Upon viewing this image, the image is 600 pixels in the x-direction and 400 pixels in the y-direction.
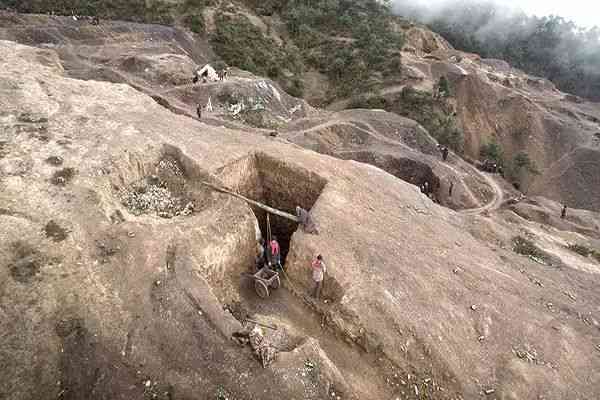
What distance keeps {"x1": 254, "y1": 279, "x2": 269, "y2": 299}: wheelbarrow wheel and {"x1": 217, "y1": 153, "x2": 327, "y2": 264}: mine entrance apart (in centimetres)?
373

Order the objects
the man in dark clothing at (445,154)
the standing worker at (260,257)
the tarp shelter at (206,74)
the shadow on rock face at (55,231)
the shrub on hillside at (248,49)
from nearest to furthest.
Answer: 1. the shadow on rock face at (55,231)
2. the standing worker at (260,257)
3. the tarp shelter at (206,74)
4. the man in dark clothing at (445,154)
5. the shrub on hillside at (248,49)

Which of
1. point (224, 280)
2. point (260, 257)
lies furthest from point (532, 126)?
point (224, 280)

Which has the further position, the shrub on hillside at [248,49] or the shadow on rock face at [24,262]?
the shrub on hillside at [248,49]

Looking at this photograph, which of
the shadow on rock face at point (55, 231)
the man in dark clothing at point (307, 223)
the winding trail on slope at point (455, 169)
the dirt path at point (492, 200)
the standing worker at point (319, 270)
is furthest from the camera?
the winding trail on slope at point (455, 169)

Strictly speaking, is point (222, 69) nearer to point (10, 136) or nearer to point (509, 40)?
point (10, 136)

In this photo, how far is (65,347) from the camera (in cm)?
1004

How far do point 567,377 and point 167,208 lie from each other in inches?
607

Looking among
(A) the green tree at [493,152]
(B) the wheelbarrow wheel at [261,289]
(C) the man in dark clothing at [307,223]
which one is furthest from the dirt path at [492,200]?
(B) the wheelbarrow wheel at [261,289]

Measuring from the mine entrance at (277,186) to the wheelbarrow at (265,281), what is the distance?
11.1 feet

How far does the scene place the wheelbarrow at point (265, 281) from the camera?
14.0 meters

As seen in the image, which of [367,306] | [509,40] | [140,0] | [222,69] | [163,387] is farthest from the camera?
[509,40]

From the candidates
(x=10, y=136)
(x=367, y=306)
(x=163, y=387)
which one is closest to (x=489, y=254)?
(x=367, y=306)

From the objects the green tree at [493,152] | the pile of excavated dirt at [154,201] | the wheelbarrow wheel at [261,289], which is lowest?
the green tree at [493,152]

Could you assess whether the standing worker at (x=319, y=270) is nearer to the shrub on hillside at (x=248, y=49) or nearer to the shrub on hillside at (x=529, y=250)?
the shrub on hillside at (x=529, y=250)
